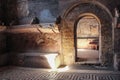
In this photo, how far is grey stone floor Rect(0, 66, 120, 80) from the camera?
23.9 feet

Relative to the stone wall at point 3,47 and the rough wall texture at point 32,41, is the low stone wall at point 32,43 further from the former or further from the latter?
the stone wall at point 3,47

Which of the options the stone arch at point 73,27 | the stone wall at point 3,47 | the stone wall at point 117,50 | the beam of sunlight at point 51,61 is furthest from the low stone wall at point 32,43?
the stone wall at point 117,50

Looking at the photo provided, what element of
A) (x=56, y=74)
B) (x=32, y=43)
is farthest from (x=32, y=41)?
(x=56, y=74)

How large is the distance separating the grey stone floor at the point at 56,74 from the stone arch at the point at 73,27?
1185 mm

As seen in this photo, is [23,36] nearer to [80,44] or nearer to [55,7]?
[55,7]

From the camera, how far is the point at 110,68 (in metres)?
8.84

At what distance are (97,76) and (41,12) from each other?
4.50m

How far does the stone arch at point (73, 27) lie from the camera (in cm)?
920

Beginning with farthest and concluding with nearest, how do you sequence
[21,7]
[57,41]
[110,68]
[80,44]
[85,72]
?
[80,44] → [21,7] → [57,41] → [110,68] → [85,72]

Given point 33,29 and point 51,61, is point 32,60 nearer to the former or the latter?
point 51,61

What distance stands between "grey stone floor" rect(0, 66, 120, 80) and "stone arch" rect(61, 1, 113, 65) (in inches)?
46.7

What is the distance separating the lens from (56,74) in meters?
7.89

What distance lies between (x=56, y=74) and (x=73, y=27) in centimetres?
281

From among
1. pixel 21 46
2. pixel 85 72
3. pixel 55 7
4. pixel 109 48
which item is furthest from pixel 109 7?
pixel 21 46
